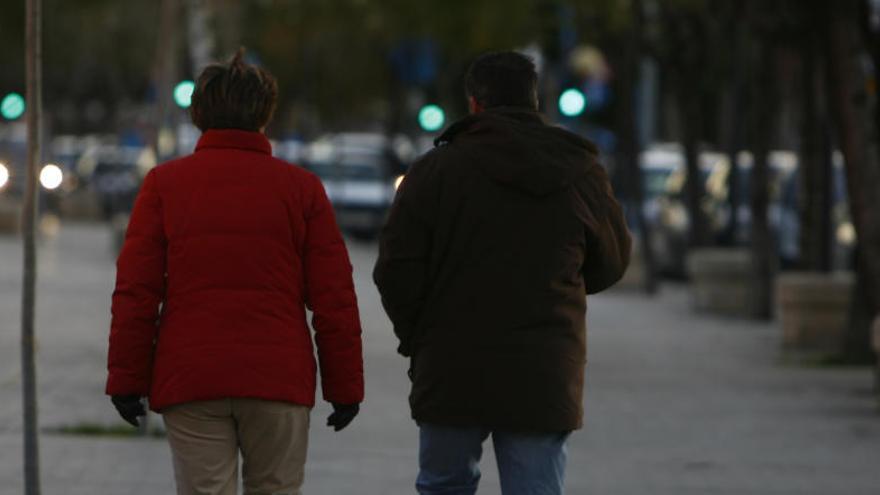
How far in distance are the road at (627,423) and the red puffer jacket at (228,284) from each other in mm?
4137

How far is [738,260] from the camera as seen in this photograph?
25.8 metres

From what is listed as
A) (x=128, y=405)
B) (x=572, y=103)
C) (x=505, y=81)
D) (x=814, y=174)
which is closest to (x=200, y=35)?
(x=572, y=103)

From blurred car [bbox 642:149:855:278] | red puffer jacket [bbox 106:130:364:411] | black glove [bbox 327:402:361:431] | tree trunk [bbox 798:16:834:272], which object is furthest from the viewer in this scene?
blurred car [bbox 642:149:855:278]

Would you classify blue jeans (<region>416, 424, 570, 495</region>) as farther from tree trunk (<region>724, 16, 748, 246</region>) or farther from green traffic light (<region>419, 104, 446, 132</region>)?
green traffic light (<region>419, 104, 446, 132</region>)

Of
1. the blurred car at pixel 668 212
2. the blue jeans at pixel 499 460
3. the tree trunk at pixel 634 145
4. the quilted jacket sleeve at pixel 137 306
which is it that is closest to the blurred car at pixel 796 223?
the blurred car at pixel 668 212

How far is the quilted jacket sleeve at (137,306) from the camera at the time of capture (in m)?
5.97

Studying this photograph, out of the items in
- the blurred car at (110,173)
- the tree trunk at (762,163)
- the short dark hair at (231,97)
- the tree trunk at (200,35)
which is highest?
the tree trunk at (200,35)

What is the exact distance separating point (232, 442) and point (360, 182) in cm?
3849

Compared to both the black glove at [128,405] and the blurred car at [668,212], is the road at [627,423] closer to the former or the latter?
the black glove at [128,405]

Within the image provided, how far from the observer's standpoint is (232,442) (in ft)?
19.9

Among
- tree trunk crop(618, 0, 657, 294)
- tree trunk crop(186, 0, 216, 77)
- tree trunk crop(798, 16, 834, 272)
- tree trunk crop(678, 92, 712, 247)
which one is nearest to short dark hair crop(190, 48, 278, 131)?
tree trunk crop(798, 16, 834, 272)

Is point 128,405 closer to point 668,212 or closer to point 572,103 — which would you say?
point 572,103

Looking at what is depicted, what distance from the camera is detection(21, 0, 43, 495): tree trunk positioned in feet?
29.2

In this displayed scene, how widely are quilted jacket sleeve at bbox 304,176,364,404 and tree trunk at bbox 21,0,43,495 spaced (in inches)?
119
